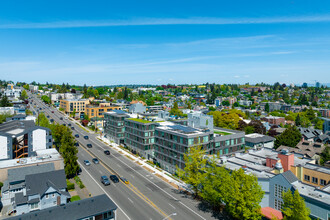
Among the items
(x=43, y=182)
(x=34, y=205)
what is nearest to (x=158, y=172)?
(x=43, y=182)

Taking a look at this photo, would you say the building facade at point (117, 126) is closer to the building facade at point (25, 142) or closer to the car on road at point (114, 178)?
the building facade at point (25, 142)

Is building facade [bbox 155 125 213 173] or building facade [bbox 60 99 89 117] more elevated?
building facade [bbox 60 99 89 117]

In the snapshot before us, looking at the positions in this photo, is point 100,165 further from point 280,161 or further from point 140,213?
point 280,161

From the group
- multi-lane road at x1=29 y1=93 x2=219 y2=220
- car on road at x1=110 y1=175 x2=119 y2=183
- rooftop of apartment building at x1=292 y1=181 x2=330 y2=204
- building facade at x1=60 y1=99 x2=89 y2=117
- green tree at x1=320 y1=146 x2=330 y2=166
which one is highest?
building facade at x1=60 y1=99 x2=89 y2=117

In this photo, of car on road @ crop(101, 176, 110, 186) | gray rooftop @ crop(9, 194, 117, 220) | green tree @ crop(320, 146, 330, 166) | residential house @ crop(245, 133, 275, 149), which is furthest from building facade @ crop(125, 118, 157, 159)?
green tree @ crop(320, 146, 330, 166)

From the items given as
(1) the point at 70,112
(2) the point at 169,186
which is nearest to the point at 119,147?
(2) the point at 169,186

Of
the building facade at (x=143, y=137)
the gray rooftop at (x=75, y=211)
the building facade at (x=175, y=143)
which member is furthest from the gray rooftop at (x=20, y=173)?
the building facade at (x=143, y=137)

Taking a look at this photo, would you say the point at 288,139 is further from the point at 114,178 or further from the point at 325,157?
the point at 114,178

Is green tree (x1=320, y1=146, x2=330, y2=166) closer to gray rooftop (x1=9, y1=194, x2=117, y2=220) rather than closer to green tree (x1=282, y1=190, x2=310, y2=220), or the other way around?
green tree (x1=282, y1=190, x2=310, y2=220)
